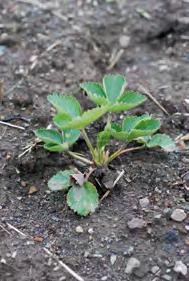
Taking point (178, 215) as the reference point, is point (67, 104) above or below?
above

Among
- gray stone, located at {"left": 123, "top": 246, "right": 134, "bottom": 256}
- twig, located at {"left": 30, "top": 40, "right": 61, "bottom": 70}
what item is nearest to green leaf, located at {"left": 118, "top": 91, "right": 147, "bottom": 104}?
gray stone, located at {"left": 123, "top": 246, "right": 134, "bottom": 256}

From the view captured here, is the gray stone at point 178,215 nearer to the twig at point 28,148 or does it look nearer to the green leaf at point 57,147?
the green leaf at point 57,147

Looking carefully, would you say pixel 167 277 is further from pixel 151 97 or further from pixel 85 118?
pixel 151 97

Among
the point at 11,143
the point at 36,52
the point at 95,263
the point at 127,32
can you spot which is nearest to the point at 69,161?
the point at 11,143

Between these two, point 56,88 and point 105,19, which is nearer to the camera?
point 56,88

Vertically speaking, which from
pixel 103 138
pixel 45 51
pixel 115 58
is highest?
pixel 103 138

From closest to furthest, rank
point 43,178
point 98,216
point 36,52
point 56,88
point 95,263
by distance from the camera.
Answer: point 95,263, point 98,216, point 43,178, point 56,88, point 36,52

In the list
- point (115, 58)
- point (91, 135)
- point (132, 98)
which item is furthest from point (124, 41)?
point (132, 98)

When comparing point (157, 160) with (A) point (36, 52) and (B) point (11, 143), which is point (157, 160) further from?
(A) point (36, 52)
